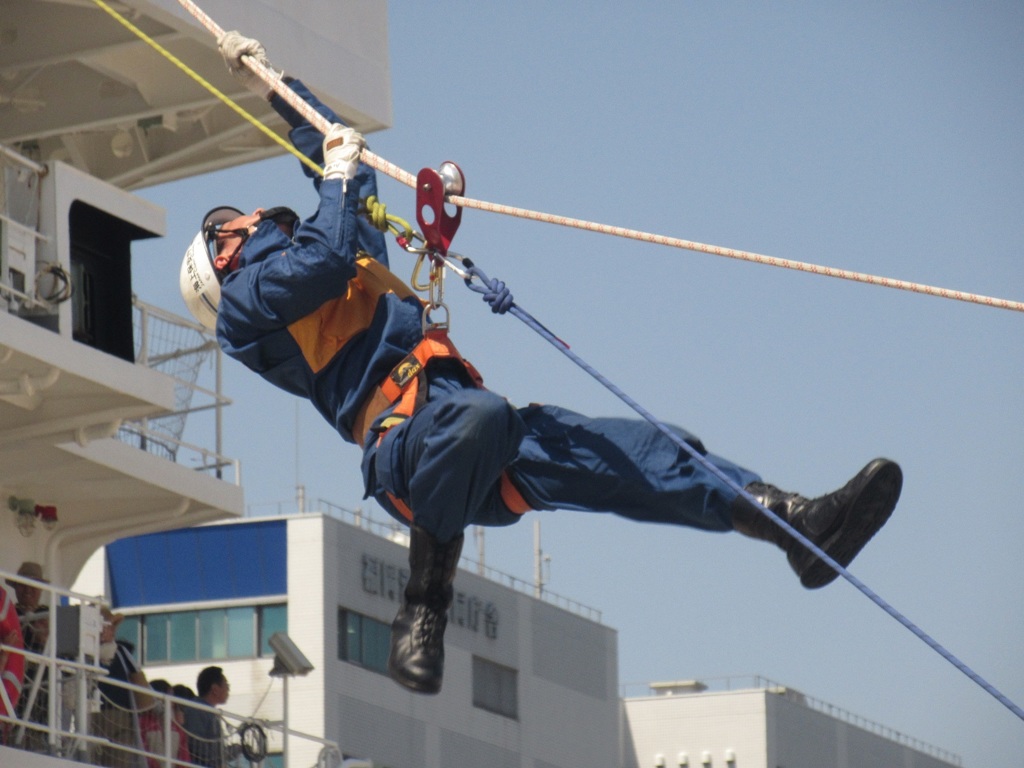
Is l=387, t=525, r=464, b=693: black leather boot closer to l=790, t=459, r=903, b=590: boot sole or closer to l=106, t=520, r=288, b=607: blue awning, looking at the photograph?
l=790, t=459, r=903, b=590: boot sole

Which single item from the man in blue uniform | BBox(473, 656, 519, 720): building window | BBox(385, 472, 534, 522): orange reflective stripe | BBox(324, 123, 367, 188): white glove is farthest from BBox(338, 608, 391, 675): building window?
BBox(324, 123, 367, 188): white glove

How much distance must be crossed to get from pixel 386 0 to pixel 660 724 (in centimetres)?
3568

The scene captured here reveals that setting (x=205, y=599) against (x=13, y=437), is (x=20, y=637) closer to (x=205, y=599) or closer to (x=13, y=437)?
(x=13, y=437)

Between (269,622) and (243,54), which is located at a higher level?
(269,622)

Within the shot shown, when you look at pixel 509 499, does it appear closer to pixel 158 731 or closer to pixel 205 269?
pixel 205 269

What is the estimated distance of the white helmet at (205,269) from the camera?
9.24 meters

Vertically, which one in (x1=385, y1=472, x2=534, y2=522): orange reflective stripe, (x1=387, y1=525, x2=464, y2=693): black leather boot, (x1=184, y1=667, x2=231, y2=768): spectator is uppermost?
(x1=184, y1=667, x2=231, y2=768): spectator

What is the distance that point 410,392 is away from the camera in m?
8.63

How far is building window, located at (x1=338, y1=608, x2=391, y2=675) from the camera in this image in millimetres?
38719

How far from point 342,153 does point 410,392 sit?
93 cm

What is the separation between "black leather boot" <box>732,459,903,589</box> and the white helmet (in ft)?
7.93

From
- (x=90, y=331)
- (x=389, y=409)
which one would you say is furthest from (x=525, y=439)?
(x=90, y=331)

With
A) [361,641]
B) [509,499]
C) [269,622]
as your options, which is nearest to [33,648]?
[509,499]

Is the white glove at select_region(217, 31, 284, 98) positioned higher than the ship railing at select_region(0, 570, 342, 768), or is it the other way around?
the white glove at select_region(217, 31, 284, 98)
